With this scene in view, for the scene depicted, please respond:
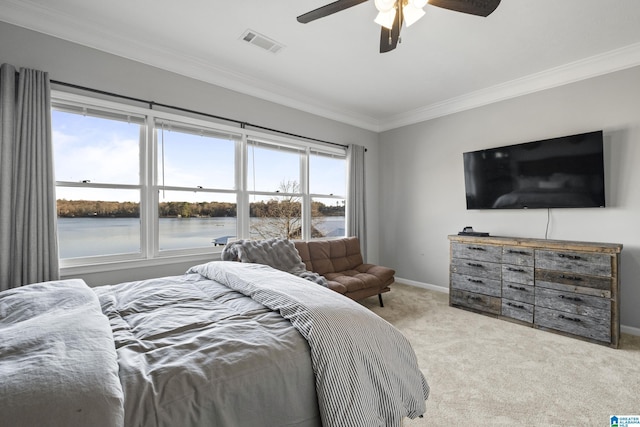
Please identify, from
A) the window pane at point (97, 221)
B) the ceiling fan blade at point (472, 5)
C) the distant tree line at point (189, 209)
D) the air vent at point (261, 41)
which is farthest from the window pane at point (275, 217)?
the ceiling fan blade at point (472, 5)

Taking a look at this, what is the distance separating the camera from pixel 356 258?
13.3 ft

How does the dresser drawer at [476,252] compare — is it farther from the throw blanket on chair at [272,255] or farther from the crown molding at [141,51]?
the crown molding at [141,51]

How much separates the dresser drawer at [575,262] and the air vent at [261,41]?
11.3 ft

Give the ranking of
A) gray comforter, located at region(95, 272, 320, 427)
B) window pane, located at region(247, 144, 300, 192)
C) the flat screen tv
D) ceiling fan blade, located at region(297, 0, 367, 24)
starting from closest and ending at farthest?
gray comforter, located at region(95, 272, 320, 427) → ceiling fan blade, located at region(297, 0, 367, 24) → the flat screen tv → window pane, located at region(247, 144, 300, 192)

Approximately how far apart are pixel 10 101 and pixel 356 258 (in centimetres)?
375

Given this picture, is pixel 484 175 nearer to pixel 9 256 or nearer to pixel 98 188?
pixel 98 188

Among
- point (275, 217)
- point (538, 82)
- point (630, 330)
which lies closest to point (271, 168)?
point (275, 217)

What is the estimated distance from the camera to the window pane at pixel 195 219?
3098mm

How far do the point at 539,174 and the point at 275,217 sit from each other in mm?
3306

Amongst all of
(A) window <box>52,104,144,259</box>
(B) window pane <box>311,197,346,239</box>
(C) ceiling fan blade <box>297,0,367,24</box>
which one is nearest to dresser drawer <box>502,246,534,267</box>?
(B) window pane <box>311,197,346,239</box>

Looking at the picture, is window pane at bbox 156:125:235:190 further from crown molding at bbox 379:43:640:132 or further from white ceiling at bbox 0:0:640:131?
crown molding at bbox 379:43:640:132

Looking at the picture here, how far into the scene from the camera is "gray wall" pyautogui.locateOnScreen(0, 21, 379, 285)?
235cm

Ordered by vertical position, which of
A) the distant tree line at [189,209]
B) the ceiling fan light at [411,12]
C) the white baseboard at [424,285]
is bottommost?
the white baseboard at [424,285]

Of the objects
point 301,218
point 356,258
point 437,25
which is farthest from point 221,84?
point 356,258
